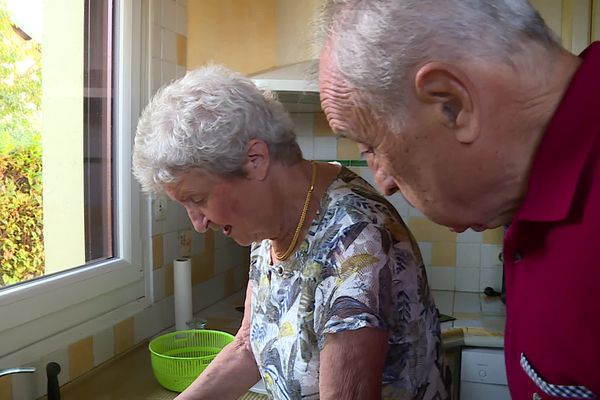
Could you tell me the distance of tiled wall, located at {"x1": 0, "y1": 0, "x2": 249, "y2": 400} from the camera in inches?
53.6

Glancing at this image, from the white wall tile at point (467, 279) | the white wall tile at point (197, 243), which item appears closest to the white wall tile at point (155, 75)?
the white wall tile at point (197, 243)

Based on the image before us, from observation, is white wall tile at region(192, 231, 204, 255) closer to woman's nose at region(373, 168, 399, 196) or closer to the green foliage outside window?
the green foliage outside window

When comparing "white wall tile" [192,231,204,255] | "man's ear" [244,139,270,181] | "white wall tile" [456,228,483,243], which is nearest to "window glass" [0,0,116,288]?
"white wall tile" [192,231,204,255]

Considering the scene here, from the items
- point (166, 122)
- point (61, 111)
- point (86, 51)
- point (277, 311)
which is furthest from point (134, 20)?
point (277, 311)

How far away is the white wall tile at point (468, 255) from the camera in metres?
2.38

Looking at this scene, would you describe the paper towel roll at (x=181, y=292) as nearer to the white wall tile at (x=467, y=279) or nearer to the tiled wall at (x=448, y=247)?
the tiled wall at (x=448, y=247)

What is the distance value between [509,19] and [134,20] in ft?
4.29

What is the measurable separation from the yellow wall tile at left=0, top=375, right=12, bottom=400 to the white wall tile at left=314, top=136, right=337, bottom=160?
1541 millimetres

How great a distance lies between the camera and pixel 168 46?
178 cm

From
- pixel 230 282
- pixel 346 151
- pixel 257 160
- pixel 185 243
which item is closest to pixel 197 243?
pixel 185 243

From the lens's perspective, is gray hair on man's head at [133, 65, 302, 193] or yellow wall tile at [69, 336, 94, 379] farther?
yellow wall tile at [69, 336, 94, 379]

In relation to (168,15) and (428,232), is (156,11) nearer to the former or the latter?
(168,15)

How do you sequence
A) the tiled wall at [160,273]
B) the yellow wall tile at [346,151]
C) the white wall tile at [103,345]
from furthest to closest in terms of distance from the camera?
1. the yellow wall tile at [346,151]
2. the white wall tile at [103,345]
3. the tiled wall at [160,273]

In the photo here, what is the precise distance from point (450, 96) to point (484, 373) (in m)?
1.48
